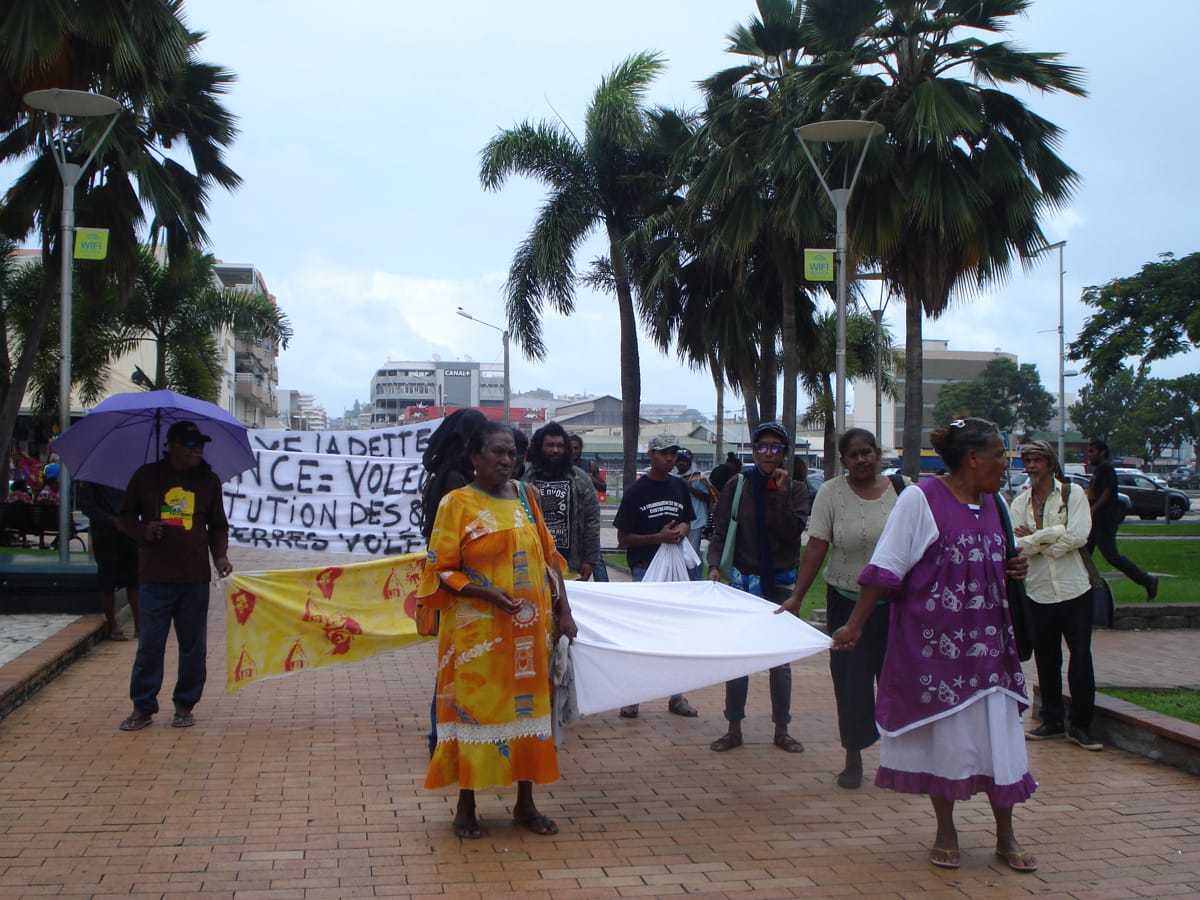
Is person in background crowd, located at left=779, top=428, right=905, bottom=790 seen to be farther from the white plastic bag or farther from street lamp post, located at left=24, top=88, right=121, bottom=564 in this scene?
street lamp post, located at left=24, top=88, right=121, bottom=564

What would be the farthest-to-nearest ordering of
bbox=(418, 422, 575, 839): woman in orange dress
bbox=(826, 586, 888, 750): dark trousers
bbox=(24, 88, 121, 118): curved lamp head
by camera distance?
bbox=(24, 88, 121, 118): curved lamp head, bbox=(826, 586, 888, 750): dark trousers, bbox=(418, 422, 575, 839): woman in orange dress

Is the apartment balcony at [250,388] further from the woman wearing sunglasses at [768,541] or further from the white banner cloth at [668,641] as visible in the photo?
the white banner cloth at [668,641]

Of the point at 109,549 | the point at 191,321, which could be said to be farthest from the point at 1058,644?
the point at 191,321

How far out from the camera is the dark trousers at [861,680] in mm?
5691

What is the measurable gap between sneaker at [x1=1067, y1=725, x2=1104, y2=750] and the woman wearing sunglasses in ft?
5.24

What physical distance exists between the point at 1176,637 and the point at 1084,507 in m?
4.66

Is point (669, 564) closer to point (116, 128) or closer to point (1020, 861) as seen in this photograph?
point (1020, 861)

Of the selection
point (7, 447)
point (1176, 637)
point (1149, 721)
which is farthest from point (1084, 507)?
point (7, 447)

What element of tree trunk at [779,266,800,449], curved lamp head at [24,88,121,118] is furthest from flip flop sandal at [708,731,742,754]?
tree trunk at [779,266,800,449]

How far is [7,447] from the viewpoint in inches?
646

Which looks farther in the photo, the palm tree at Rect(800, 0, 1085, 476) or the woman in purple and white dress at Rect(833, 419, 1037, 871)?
the palm tree at Rect(800, 0, 1085, 476)

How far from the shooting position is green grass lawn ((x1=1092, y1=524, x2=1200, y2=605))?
12.7 meters

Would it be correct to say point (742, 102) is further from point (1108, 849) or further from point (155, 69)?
point (1108, 849)

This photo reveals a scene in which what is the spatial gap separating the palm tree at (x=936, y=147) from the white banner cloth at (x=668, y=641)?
35.1 ft
